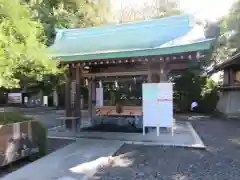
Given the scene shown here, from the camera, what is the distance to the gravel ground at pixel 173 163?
15.0ft

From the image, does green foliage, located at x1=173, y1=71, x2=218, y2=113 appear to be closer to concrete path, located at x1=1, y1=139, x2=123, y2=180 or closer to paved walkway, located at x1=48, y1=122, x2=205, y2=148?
paved walkway, located at x1=48, y1=122, x2=205, y2=148

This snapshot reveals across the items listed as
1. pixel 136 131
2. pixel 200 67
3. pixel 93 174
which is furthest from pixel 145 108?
pixel 200 67

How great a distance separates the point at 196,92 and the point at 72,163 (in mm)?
14540

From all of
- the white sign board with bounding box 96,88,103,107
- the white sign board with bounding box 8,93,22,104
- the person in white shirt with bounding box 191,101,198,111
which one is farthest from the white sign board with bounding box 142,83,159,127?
the white sign board with bounding box 8,93,22,104

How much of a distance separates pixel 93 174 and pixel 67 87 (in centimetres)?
485

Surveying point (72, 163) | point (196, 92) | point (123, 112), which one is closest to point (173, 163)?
point (72, 163)

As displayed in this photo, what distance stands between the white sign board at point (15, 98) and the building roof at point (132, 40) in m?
14.7

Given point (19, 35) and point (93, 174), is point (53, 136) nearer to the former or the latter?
point (93, 174)

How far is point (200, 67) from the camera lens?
1795 centimetres

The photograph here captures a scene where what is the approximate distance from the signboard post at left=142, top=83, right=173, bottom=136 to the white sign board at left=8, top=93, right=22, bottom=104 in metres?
19.0

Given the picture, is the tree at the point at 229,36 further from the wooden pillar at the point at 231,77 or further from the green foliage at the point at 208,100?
the green foliage at the point at 208,100

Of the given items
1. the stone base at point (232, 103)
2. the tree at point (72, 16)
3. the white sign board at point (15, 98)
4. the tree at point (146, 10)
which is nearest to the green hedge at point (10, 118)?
the tree at point (72, 16)

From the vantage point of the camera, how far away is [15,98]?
2408 cm

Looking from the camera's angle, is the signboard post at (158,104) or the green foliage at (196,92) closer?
the signboard post at (158,104)
